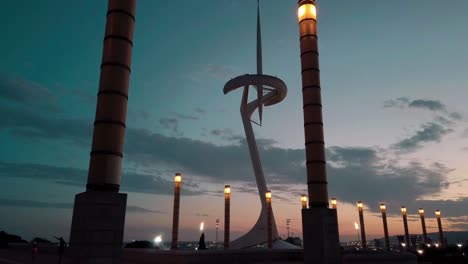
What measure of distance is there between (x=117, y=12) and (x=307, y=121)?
29.2 ft

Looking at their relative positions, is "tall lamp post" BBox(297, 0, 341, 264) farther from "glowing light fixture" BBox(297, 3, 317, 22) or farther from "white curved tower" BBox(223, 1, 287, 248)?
"white curved tower" BBox(223, 1, 287, 248)

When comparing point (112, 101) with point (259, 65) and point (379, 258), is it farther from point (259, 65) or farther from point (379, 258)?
point (259, 65)

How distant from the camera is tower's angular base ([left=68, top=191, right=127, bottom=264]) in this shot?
33.2ft

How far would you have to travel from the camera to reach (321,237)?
14258 mm

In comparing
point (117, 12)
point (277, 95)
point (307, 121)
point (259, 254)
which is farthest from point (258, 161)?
point (117, 12)

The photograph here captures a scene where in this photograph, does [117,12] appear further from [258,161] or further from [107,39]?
[258,161]

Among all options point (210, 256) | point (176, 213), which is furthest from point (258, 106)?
point (210, 256)

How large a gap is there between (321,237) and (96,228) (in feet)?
27.9

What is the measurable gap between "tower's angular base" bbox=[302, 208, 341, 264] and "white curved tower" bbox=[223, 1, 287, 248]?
31.7 meters

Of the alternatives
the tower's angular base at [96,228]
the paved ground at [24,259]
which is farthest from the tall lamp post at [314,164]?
the paved ground at [24,259]

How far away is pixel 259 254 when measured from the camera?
23922mm

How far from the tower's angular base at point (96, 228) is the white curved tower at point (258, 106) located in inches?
1417

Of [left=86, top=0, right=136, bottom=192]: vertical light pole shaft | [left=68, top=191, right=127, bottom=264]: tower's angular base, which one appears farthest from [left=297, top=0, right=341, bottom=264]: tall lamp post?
[left=86, top=0, right=136, bottom=192]: vertical light pole shaft

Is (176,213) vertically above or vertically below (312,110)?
below
